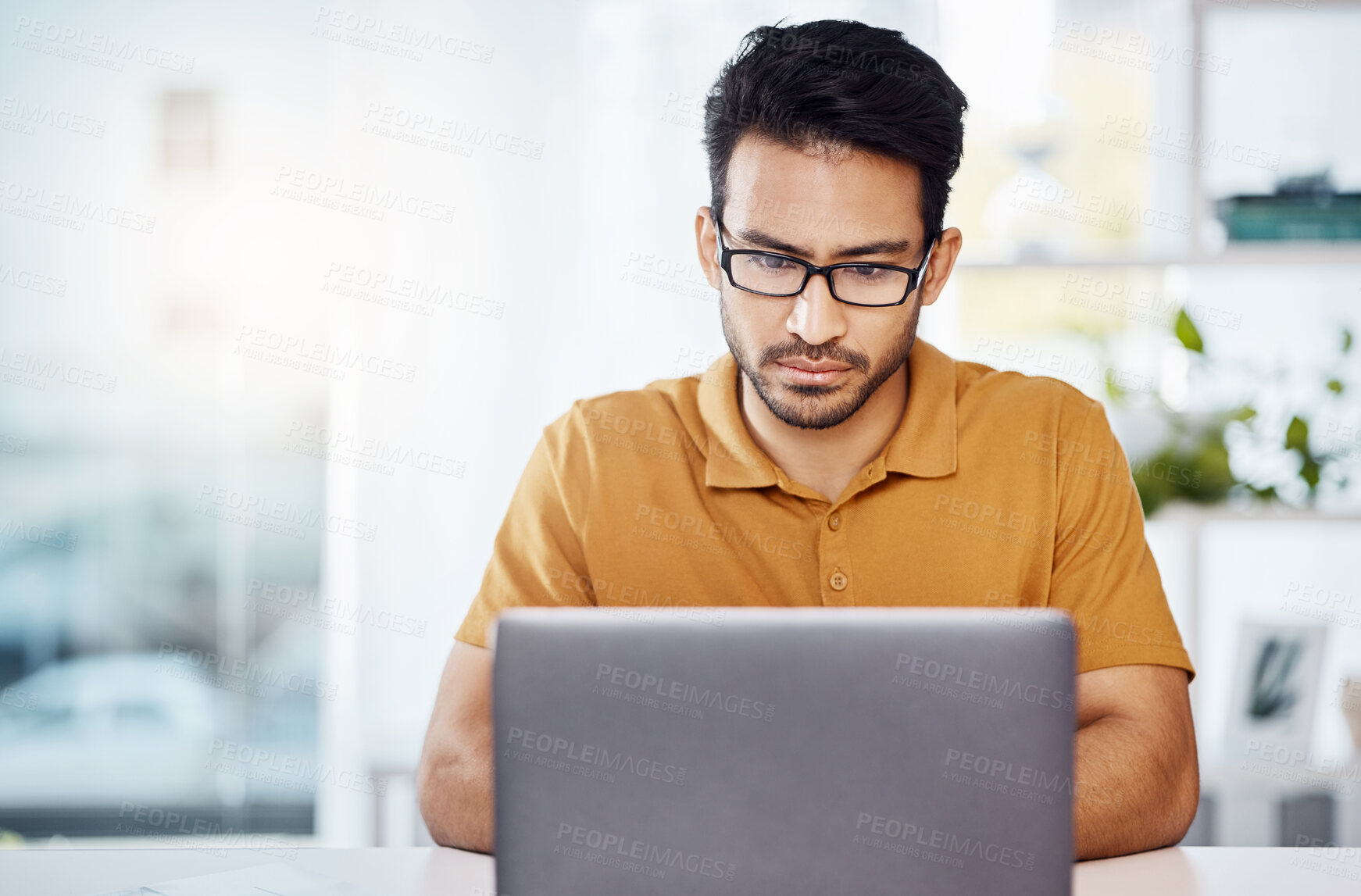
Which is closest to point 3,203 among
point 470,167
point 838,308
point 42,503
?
point 42,503

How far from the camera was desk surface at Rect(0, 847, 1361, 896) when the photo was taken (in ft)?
3.06

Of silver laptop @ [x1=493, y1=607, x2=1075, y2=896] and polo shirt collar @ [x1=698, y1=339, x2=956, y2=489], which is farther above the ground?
polo shirt collar @ [x1=698, y1=339, x2=956, y2=489]

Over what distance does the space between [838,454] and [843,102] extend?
16.6 inches

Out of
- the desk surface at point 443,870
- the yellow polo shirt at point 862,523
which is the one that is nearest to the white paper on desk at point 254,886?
the desk surface at point 443,870

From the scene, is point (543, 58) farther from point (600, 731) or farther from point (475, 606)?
point (600, 731)

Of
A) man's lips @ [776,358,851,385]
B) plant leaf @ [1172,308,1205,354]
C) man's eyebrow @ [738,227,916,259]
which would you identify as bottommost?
man's lips @ [776,358,851,385]

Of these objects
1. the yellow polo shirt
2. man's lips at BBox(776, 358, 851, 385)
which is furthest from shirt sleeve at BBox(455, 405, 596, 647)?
man's lips at BBox(776, 358, 851, 385)

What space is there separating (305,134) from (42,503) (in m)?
1.04

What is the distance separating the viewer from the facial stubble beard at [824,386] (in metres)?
1.32

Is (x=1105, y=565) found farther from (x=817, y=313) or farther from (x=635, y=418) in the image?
(x=635, y=418)

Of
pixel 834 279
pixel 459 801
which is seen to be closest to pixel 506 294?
pixel 834 279

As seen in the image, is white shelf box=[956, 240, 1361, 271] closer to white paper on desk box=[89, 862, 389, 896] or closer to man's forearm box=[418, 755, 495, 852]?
man's forearm box=[418, 755, 495, 852]

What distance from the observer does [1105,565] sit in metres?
1.32

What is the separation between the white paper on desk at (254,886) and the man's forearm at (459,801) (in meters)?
0.13
